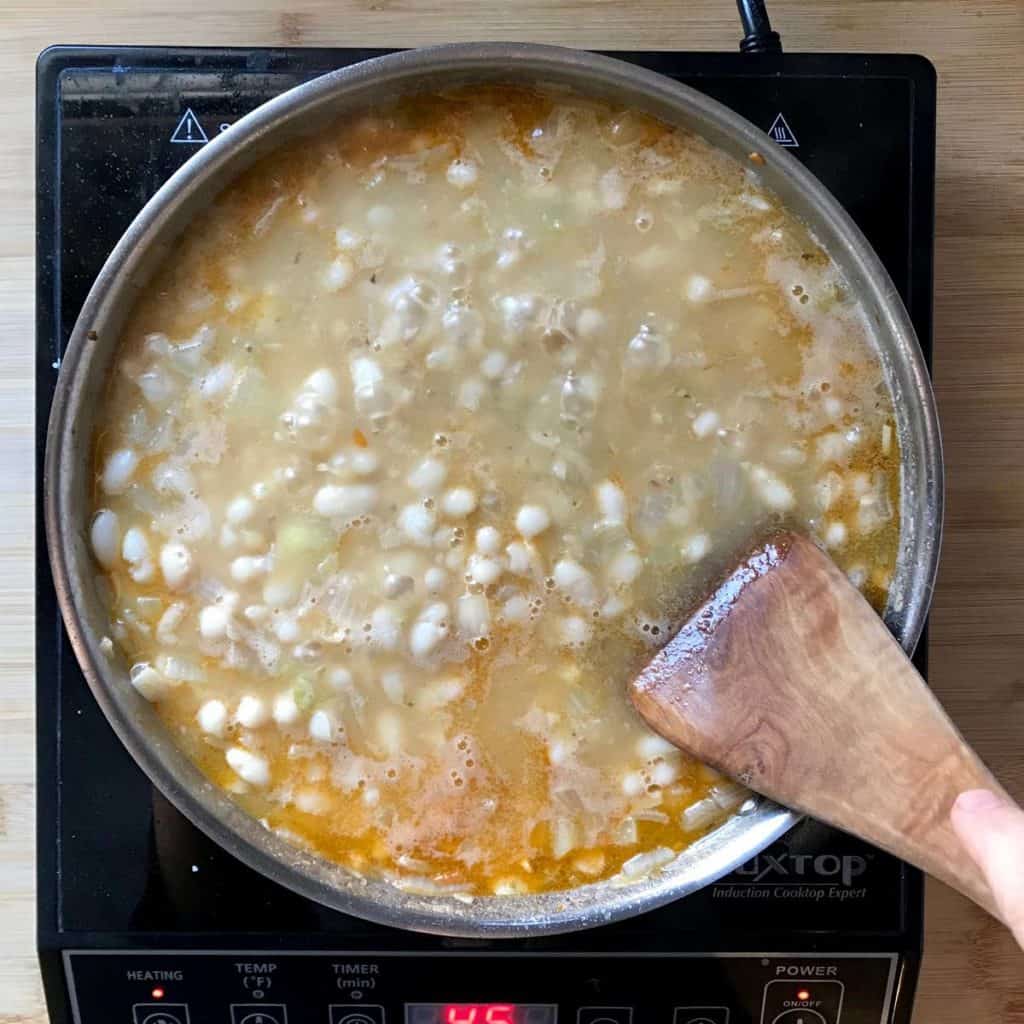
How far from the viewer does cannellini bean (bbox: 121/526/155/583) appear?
955mm

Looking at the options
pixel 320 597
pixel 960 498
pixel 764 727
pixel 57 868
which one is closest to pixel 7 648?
pixel 57 868

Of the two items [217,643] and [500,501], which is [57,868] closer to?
[217,643]

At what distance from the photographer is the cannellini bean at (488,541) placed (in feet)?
3.17

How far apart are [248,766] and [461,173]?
0.53m

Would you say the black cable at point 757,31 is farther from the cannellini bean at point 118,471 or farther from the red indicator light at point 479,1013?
the red indicator light at point 479,1013

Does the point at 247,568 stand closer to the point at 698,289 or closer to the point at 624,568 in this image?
the point at 624,568

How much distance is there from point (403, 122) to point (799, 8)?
17.3 inches

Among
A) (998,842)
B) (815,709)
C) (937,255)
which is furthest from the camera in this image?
(937,255)

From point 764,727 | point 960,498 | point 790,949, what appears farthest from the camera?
point 960,498

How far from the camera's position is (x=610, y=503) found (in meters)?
0.97

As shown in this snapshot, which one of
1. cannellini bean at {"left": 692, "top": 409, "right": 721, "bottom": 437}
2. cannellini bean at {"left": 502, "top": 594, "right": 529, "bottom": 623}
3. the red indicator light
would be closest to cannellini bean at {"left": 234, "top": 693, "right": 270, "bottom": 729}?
cannellini bean at {"left": 502, "top": 594, "right": 529, "bottom": 623}

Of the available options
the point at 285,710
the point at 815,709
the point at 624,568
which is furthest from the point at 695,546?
the point at 285,710

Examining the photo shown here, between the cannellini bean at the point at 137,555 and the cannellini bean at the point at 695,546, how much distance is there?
0.45 metres

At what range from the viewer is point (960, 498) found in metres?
1.13
